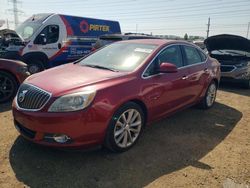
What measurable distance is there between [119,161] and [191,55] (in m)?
2.86

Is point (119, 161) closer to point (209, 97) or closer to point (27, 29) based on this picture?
point (209, 97)

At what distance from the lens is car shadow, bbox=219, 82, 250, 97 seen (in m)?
8.50

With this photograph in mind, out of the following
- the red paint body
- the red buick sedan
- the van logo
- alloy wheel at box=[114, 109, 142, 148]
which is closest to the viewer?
the red buick sedan

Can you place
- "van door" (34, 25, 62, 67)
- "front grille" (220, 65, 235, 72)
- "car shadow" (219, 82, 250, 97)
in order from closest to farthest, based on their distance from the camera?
"car shadow" (219, 82, 250, 97) < "front grille" (220, 65, 235, 72) < "van door" (34, 25, 62, 67)

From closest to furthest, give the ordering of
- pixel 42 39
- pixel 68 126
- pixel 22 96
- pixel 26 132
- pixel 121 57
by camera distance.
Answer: pixel 68 126, pixel 26 132, pixel 22 96, pixel 121 57, pixel 42 39

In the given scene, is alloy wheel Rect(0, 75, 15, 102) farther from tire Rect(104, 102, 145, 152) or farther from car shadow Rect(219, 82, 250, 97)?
car shadow Rect(219, 82, 250, 97)

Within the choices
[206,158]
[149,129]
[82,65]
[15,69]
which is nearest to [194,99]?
[149,129]

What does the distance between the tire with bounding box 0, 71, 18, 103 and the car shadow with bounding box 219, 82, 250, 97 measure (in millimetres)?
6325

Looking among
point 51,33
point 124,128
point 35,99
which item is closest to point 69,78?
point 35,99

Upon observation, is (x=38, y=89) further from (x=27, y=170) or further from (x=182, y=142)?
(x=182, y=142)

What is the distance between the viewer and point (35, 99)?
11.5 feet

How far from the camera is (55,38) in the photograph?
33.8 ft

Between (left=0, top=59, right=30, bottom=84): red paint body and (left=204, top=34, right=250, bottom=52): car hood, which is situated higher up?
(left=204, top=34, right=250, bottom=52): car hood

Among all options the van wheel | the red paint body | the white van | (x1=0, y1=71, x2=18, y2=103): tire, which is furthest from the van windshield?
(x1=0, y1=71, x2=18, y2=103): tire
